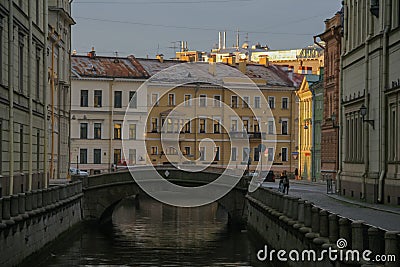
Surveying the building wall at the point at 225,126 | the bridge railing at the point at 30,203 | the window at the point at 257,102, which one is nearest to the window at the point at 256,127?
the building wall at the point at 225,126

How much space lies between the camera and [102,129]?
295ft

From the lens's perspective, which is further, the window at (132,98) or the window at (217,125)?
the window at (217,125)

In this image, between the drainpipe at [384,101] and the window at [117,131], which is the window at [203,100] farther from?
the drainpipe at [384,101]

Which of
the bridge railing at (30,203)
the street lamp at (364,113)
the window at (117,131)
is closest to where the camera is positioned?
the bridge railing at (30,203)

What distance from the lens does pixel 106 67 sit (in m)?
90.9

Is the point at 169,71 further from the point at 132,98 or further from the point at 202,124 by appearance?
the point at 132,98

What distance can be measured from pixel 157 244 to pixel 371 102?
398 inches

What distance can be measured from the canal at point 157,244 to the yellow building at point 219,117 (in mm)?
37460

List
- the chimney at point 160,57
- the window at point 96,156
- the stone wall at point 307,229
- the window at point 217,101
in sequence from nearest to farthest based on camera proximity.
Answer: the stone wall at point 307,229
the window at point 96,156
the window at point 217,101
the chimney at point 160,57

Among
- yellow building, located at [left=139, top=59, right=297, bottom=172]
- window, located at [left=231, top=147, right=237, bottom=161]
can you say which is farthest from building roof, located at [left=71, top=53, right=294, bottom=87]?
window, located at [left=231, top=147, right=237, bottom=161]

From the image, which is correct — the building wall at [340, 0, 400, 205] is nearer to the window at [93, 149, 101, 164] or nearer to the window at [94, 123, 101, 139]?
the window at [93, 149, 101, 164]

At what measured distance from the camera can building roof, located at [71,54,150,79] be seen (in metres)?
89.1

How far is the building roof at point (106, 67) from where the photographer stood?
89.1 meters
